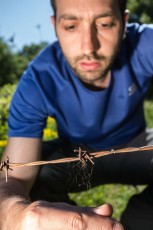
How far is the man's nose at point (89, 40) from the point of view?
6.32ft

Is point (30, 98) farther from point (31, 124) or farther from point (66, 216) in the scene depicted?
point (66, 216)

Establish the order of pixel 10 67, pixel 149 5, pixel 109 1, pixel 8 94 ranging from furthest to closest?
pixel 10 67 < pixel 149 5 < pixel 8 94 < pixel 109 1

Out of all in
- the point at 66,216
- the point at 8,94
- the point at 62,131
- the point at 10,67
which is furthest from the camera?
the point at 10,67

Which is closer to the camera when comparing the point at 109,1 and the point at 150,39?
the point at 109,1

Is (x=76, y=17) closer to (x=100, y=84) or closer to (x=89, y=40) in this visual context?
(x=89, y=40)

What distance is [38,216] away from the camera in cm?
93

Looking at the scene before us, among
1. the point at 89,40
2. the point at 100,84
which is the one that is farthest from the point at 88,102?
the point at 89,40

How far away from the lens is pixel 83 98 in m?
2.21

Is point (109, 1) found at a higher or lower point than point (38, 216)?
higher

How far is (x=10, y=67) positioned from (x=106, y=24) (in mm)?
18992

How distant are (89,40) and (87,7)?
0.58ft

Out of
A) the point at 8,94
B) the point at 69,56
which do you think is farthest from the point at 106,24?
the point at 8,94

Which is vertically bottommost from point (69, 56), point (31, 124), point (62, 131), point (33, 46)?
point (33, 46)

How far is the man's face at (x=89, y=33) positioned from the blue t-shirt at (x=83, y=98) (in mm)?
146
